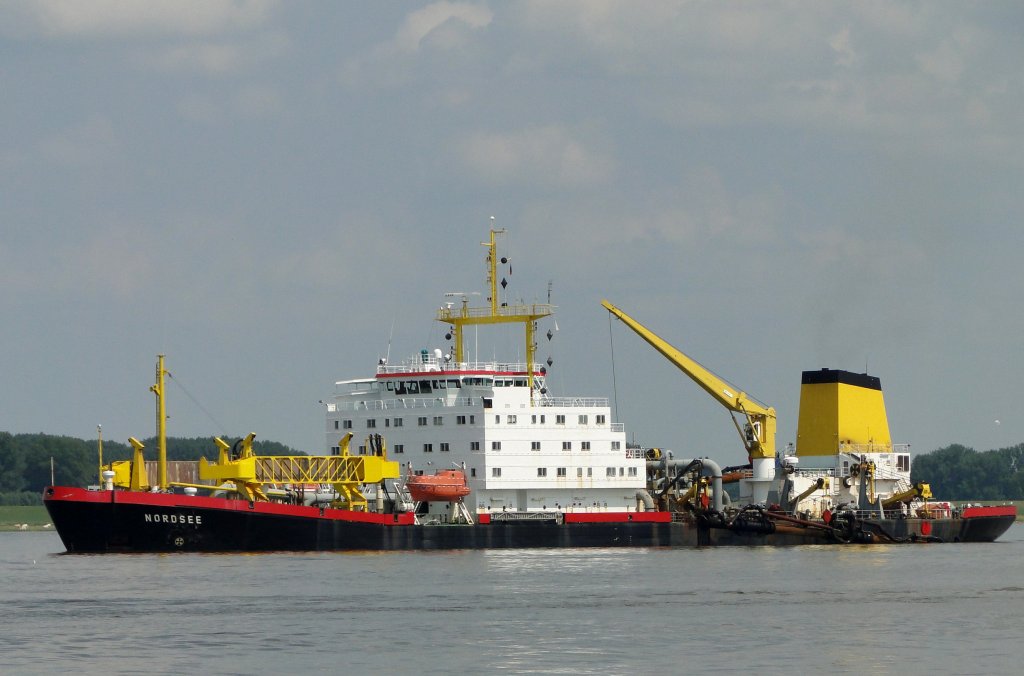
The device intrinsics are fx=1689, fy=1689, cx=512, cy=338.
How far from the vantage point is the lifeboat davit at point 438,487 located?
2186 inches

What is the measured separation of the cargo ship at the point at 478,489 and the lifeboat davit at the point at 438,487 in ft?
0.22

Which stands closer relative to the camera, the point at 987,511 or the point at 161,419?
the point at 161,419

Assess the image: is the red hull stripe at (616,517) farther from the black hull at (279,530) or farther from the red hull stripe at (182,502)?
the red hull stripe at (182,502)

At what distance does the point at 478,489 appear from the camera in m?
57.1

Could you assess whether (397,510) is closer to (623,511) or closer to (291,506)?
(291,506)

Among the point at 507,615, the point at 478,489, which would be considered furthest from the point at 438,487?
the point at 507,615

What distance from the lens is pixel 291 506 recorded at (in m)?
53.9

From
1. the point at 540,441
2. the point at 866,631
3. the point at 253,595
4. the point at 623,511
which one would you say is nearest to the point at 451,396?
the point at 540,441

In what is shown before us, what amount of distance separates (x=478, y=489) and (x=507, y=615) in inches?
831

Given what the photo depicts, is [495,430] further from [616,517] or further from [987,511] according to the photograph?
[987,511]

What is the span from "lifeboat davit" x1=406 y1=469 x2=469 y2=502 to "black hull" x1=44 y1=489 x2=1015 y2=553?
94cm

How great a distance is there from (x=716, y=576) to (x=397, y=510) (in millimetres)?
14094

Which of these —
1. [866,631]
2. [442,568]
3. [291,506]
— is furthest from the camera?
[291,506]

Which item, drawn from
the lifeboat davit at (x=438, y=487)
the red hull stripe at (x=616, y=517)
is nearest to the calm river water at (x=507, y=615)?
the lifeboat davit at (x=438, y=487)
